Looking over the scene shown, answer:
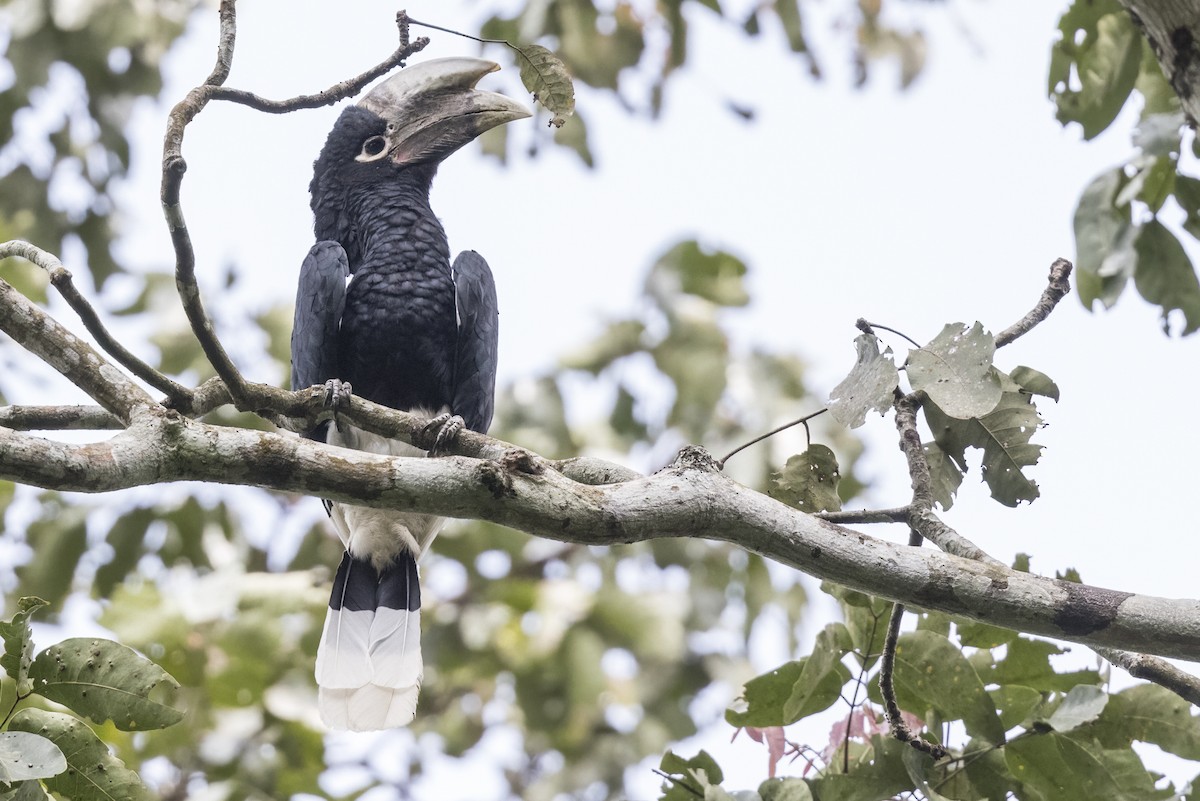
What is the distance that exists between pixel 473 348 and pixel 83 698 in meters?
1.91

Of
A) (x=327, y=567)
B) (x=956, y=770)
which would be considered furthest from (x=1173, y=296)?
(x=327, y=567)

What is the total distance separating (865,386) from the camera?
2.14m

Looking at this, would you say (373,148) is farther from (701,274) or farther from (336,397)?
(336,397)

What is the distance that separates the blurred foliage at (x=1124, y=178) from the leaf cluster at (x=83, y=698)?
5.18 feet

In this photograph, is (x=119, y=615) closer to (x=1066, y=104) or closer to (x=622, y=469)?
(x=622, y=469)

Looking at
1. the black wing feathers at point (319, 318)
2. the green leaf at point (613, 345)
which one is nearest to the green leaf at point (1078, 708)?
the black wing feathers at point (319, 318)

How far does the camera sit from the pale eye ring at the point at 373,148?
400cm

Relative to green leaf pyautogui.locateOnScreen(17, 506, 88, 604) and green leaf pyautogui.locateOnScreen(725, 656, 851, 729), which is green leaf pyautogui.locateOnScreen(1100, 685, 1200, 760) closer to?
green leaf pyautogui.locateOnScreen(725, 656, 851, 729)

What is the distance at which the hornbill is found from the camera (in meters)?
3.18

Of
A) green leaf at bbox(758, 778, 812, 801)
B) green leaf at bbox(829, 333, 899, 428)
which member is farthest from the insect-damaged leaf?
green leaf at bbox(758, 778, 812, 801)

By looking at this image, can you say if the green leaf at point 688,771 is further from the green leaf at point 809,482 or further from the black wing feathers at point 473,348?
the black wing feathers at point 473,348

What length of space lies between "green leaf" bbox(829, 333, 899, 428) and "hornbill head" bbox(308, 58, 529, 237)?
2167 millimetres

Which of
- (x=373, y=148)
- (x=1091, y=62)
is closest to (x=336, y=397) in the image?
(x=1091, y=62)

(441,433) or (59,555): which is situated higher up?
(59,555)
